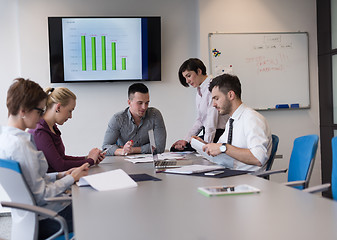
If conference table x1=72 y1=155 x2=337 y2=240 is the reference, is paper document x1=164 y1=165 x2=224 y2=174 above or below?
above

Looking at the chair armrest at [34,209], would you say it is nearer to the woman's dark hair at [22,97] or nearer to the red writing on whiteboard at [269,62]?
the woman's dark hair at [22,97]

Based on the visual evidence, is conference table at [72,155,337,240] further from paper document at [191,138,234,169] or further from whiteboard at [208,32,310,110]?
whiteboard at [208,32,310,110]

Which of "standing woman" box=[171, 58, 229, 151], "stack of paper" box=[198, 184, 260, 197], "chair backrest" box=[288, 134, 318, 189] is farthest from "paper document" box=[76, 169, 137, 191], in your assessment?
"standing woman" box=[171, 58, 229, 151]

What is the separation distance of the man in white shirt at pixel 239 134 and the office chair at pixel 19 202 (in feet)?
3.93

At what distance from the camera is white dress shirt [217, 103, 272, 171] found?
271 centimetres

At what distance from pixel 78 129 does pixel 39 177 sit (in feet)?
9.71

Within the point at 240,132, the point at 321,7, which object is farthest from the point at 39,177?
the point at 321,7

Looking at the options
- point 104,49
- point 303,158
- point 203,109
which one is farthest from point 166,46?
point 303,158

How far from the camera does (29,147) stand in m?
2.08

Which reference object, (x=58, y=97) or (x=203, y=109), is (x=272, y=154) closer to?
(x=203, y=109)

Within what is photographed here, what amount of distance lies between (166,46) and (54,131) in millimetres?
2582

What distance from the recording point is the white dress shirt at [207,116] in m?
3.90

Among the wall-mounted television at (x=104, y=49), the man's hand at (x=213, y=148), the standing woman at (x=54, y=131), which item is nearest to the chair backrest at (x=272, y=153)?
the man's hand at (x=213, y=148)

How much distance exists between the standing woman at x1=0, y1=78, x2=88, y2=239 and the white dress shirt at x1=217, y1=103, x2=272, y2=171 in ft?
3.89
